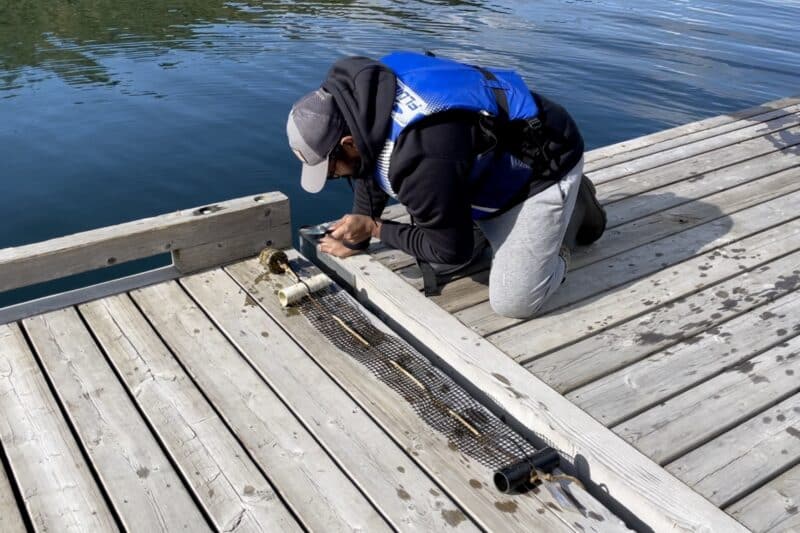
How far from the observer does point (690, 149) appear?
5492mm

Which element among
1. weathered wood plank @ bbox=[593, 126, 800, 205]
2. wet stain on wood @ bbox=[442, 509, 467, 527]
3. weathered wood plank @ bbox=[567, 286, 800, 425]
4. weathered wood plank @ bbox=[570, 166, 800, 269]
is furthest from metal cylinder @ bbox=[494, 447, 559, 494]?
weathered wood plank @ bbox=[593, 126, 800, 205]

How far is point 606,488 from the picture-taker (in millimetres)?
2561

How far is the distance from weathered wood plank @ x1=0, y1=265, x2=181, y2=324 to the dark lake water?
246cm

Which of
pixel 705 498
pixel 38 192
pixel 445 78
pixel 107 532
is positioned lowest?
pixel 38 192

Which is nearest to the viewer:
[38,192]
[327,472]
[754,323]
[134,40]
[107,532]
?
[107,532]

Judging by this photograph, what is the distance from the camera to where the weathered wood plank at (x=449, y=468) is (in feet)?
7.85

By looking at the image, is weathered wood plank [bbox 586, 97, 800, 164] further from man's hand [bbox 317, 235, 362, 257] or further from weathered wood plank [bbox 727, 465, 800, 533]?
weathered wood plank [bbox 727, 465, 800, 533]

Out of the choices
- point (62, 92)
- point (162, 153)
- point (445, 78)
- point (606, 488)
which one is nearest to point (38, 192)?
point (162, 153)

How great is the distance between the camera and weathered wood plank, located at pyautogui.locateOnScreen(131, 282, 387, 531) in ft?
7.90

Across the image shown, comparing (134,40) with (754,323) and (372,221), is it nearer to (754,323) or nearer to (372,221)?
(372,221)

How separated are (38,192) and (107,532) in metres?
4.77

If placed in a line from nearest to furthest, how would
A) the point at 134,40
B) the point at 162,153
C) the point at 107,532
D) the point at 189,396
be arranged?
the point at 107,532
the point at 189,396
the point at 162,153
the point at 134,40

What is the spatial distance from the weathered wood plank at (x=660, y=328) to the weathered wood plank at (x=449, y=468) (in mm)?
592

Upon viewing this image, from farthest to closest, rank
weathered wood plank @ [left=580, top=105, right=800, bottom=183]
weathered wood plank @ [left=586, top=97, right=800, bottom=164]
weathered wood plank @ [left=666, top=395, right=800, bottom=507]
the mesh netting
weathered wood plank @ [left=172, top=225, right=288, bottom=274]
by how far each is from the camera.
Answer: weathered wood plank @ [left=586, top=97, right=800, bottom=164]
weathered wood plank @ [left=580, top=105, right=800, bottom=183]
weathered wood plank @ [left=172, top=225, right=288, bottom=274]
the mesh netting
weathered wood plank @ [left=666, top=395, right=800, bottom=507]
